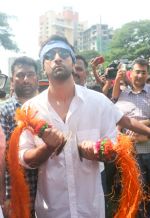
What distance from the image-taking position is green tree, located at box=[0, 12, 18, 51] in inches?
1149

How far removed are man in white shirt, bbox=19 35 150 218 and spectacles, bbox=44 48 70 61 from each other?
0.03 m

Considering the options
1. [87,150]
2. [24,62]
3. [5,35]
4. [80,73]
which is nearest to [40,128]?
[87,150]

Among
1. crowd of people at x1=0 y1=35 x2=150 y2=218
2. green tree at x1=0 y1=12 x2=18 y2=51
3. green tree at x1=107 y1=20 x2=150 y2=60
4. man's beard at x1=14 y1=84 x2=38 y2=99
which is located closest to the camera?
crowd of people at x1=0 y1=35 x2=150 y2=218

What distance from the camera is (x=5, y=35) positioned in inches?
1166

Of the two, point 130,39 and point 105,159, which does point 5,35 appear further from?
point 105,159

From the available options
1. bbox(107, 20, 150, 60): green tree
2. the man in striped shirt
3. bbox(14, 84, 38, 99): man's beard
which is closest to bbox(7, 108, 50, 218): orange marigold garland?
bbox(14, 84, 38, 99): man's beard

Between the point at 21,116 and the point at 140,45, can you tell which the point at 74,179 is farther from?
the point at 140,45

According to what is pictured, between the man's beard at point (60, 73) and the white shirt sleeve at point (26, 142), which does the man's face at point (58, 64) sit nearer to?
the man's beard at point (60, 73)

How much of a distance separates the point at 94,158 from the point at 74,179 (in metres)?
0.25

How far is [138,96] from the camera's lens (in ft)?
16.4

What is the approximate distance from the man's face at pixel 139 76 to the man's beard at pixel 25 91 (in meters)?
1.85

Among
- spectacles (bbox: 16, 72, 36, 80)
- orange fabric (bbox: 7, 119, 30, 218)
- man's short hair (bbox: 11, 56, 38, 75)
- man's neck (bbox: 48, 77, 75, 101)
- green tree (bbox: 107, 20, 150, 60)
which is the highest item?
green tree (bbox: 107, 20, 150, 60)

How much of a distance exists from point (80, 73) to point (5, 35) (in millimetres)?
25853

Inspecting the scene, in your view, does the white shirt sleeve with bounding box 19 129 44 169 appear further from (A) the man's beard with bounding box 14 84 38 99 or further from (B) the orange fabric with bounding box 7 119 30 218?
(A) the man's beard with bounding box 14 84 38 99
